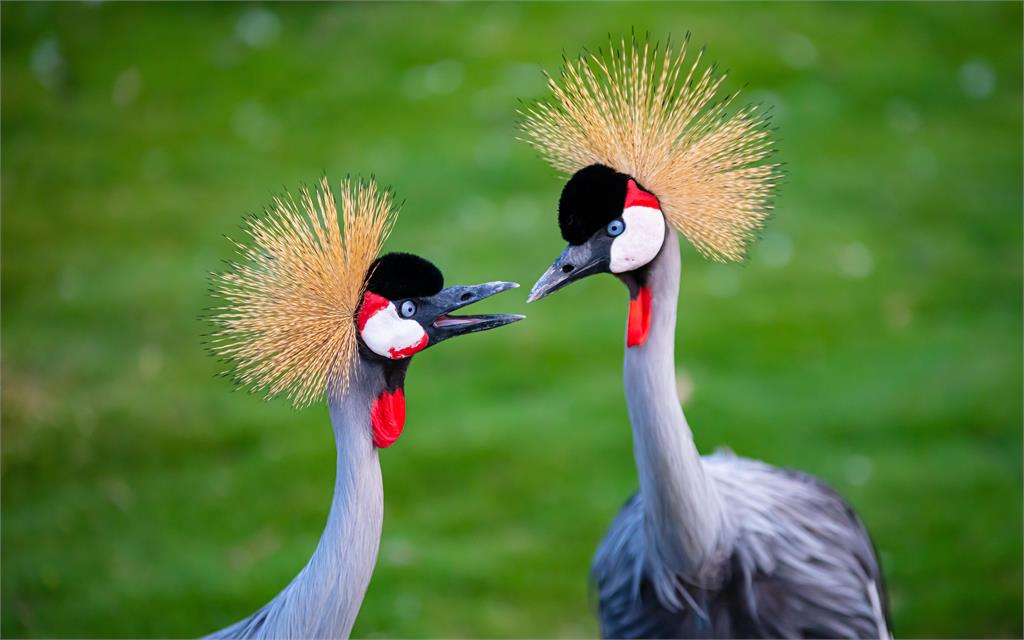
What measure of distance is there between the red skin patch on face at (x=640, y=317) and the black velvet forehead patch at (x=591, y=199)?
154mm

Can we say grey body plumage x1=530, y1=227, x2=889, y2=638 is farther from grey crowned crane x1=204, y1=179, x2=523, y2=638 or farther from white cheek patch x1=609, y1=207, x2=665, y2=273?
grey crowned crane x1=204, y1=179, x2=523, y2=638

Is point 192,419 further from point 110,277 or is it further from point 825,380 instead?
point 825,380

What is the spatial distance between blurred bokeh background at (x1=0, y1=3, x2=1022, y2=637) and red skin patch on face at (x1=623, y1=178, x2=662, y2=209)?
1153mm

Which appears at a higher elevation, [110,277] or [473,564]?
[110,277]

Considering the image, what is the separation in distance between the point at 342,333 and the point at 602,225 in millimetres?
427

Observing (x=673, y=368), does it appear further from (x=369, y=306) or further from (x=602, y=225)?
(x=369, y=306)

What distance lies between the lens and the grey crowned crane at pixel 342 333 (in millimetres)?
1348

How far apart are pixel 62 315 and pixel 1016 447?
3.05m

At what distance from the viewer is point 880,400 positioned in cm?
315

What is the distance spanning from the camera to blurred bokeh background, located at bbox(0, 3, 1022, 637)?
268 cm

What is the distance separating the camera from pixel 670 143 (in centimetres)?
157

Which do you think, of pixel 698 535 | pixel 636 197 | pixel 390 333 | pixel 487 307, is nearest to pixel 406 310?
pixel 390 333

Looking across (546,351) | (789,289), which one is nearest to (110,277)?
(546,351)

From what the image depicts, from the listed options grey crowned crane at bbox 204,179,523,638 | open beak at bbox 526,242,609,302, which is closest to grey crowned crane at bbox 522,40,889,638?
open beak at bbox 526,242,609,302
